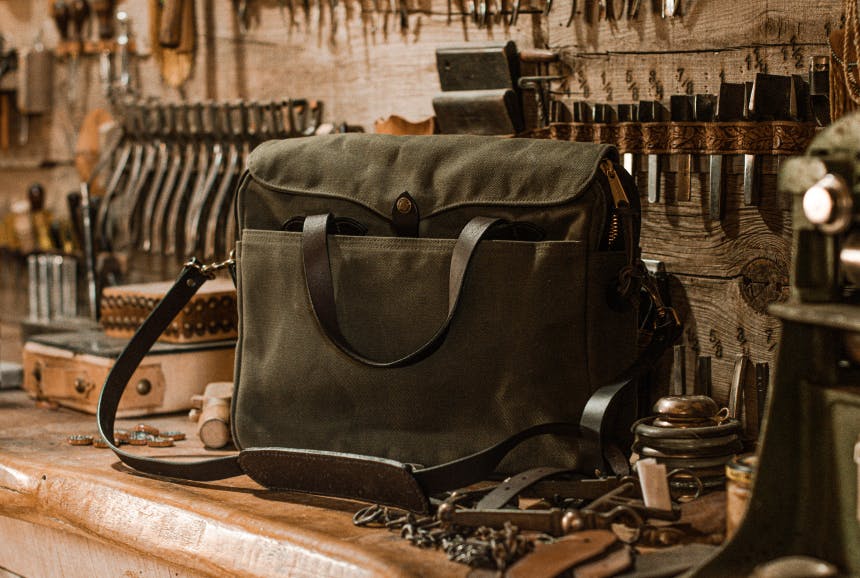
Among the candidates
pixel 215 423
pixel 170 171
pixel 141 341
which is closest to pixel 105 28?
pixel 170 171

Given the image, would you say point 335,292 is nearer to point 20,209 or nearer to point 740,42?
point 740,42

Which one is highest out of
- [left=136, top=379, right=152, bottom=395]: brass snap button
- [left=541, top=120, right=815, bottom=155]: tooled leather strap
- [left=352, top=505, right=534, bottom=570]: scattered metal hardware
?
[left=541, top=120, right=815, bottom=155]: tooled leather strap

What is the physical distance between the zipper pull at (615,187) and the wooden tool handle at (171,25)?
135 centimetres

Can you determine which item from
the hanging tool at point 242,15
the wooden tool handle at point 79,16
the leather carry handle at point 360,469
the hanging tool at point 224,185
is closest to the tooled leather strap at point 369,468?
the leather carry handle at point 360,469

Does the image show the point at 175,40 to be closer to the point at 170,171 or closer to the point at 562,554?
the point at 170,171

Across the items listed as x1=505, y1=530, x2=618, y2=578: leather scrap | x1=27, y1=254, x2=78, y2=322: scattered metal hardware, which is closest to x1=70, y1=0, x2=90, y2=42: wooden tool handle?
x1=27, y1=254, x2=78, y2=322: scattered metal hardware

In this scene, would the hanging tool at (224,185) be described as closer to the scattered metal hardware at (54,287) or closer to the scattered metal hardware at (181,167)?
the scattered metal hardware at (181,167)

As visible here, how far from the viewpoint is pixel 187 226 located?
2.40 m

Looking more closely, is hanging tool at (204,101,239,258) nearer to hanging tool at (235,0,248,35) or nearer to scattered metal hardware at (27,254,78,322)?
hanging tool at (235,0,248,35)

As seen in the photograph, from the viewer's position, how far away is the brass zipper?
1355 mm

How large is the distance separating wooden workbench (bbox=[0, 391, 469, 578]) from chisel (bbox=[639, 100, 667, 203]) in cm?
62

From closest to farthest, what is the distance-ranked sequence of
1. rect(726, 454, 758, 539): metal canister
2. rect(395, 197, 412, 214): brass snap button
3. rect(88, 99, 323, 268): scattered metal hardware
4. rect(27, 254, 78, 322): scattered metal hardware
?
rect(726, 454, 758, 539): metal canister → rect(395, 197, 412, 214): brass snap button → rect(88, 99, 323, 268): scattered metal hardware → rect(27, 254, 78, 322): scattered metal hardware

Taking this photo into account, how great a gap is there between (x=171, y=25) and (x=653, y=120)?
1.22 m

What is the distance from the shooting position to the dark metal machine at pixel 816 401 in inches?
39.0
